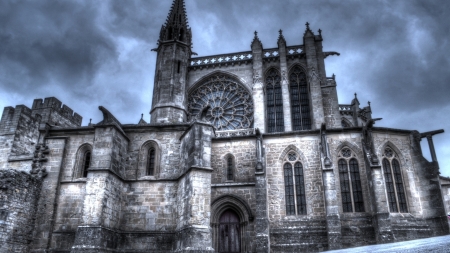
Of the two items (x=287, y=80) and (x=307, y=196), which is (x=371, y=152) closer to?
(x=307, y=196)

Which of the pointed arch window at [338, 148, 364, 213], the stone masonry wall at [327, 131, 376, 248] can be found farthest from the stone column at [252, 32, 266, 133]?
the pointed arch window at [338, 148, 364, 213]

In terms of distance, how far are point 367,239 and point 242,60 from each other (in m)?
16.2

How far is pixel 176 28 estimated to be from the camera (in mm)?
27812

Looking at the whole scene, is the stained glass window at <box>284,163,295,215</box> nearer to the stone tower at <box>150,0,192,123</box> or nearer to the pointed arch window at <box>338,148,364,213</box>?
the pointed arch window at <box>338,148,364,213</box>

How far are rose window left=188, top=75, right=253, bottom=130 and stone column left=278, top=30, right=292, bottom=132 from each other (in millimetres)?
2522

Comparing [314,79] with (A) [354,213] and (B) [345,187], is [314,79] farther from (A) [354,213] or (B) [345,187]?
(A) [354,213]

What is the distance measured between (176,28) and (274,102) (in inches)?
386

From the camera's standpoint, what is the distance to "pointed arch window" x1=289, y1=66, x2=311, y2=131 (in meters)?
24.4

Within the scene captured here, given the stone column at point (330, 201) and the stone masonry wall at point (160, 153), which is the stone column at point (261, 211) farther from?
the stone masonry wall at point (160, 153)

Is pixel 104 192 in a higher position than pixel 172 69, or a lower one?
lower

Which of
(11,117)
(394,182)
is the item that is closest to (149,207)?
(394,182)

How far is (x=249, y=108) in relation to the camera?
25719 mm

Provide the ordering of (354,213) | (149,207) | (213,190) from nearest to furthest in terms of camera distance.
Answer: (149,207) → (354,213) → (213,190)

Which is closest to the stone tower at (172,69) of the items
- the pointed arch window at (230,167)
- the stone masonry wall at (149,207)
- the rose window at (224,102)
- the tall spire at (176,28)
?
the tall spire at (176,28)
